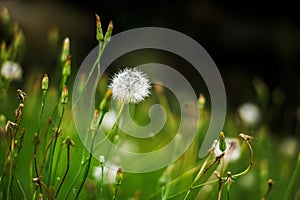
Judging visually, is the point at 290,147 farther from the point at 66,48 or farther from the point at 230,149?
the point at 66,48

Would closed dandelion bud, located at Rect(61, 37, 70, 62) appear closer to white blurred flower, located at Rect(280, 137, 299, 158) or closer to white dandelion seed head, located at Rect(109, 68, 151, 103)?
white dandelion seed head, located at Rect(109, 68, 151, 103)

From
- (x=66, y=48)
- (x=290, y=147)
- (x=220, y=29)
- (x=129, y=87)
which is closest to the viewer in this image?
(x=129, y=87)

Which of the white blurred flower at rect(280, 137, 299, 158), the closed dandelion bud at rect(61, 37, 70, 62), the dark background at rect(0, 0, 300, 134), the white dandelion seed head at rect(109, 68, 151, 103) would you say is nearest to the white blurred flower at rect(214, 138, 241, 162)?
the white dandelion seed head at rect(109, 68, 151, 103)

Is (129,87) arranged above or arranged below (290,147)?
below

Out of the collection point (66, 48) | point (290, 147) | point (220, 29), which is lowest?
point (66, 48)

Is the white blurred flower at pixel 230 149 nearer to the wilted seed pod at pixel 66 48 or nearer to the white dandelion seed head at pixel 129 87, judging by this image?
the white dandelion seed head at pixel 129 87

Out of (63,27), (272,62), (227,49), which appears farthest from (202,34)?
(63,27)

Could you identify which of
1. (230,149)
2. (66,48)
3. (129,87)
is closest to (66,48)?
(66,48)

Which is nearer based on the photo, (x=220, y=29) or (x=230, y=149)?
(x=230, y=149)
